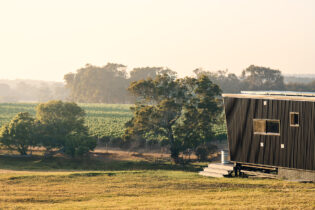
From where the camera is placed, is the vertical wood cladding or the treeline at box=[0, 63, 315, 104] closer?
the vertical wood cladding

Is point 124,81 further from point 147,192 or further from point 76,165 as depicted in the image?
point 147,192

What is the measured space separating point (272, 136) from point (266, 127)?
0.55 m

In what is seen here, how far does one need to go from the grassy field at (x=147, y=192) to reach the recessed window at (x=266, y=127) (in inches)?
96.8

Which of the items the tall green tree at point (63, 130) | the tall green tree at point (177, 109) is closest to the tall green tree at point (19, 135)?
the tall green tree at point (63, 130)

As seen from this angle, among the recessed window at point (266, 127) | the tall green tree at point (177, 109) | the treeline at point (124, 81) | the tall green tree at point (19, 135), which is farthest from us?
the treeline at point (124, 81)

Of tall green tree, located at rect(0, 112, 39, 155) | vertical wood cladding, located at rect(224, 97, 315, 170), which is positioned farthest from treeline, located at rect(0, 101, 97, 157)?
vertical wood cladding, located at rect(224, 97, 315, 170)

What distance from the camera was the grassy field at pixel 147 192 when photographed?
18.1m

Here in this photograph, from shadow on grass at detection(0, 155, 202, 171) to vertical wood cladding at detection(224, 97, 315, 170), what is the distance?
12.0 metres

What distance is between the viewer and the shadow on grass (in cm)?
3876

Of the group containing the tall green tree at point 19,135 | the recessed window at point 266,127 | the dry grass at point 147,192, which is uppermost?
the recessed window at point 266,127

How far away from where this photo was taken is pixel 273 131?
23.9 m

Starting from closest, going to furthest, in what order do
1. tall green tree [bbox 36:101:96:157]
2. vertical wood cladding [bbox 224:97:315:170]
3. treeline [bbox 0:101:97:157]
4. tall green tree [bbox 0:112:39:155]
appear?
vertical wood cladding [bbox 224:97:315:170]
tall green tree [bbox 36:101:96:157]
treeline [bbox 0:101:97:157]
tall green tree [bbox 0:112:39:155]

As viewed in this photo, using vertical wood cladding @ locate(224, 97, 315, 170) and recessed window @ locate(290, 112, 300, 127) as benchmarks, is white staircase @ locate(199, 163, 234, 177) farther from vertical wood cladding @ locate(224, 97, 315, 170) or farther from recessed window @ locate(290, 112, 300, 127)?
recessed window @ locate(290, 112, 300, 127)

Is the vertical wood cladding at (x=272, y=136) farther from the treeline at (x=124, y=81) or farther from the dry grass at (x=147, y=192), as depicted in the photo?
the treeline at (x=124, y=81)
